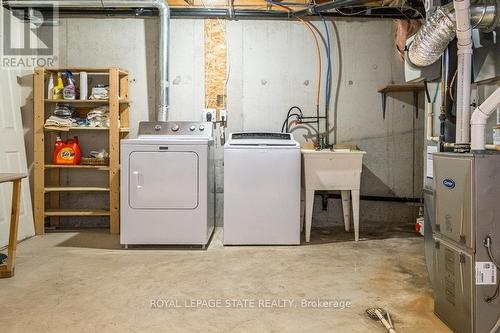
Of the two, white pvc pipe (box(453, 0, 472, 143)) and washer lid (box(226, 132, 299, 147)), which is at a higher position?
white pvc pipe (box(453, 0, 472, 143))

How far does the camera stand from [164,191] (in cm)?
349

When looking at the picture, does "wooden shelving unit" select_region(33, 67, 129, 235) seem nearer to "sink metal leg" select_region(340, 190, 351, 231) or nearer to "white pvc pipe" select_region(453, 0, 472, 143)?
"sink metal leg" select_region(340, 190, 351, 231)

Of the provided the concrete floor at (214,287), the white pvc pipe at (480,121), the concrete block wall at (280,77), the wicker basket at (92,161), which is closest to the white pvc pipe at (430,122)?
the white pvc pipe at (480,121)

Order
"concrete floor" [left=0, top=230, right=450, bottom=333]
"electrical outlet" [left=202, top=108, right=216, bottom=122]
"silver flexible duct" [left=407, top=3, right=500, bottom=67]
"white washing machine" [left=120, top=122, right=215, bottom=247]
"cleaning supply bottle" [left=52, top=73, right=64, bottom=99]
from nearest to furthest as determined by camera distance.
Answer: "concrete floor" [left=0, top=230, right=450, bottom=333]
"silver flexible duct" [left=407, top=3, right=500, bottom=67]
"white washing machine" [left=120, top=122, right=215, bottom=247]
"cleaning supply bottle" [left=52, top=73, right=64, bottom=99]
"electrical outlet" [left=202, top=108, right=216, bottom=122]

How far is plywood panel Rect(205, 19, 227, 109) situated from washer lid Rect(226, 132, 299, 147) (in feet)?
2.24

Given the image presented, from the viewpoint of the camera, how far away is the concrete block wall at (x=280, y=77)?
4387 mm

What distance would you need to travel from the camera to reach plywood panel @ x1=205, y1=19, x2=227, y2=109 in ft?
14.4

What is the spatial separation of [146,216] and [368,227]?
2468 mm

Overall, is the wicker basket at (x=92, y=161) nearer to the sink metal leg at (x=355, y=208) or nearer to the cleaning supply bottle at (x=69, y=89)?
the cleaning supply bottle at (x=69, y=89)

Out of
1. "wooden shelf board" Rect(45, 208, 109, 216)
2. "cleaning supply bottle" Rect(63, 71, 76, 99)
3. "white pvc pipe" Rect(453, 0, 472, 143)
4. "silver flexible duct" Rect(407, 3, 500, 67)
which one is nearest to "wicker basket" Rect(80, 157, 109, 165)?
"wooden shelf board" Rect(45, 208, 109, 216)

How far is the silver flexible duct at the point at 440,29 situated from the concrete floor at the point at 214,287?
61.5 inches

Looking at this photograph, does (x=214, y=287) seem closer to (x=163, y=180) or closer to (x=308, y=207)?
(x=163, y=180)

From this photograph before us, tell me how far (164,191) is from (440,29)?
2.48 meters

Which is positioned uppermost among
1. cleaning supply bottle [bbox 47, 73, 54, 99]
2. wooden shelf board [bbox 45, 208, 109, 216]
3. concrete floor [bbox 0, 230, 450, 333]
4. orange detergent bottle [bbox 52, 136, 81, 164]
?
cleaning supply bottle [bbox 47, 73, 54, 99]
